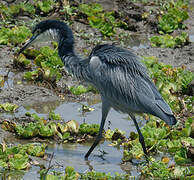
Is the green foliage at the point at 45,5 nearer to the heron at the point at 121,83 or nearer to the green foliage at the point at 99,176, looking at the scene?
the heron at the point at 121,83

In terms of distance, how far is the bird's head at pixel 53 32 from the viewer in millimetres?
6551

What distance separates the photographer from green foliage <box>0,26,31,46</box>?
30.5 feet

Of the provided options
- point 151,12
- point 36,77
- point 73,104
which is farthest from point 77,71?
point 151,12

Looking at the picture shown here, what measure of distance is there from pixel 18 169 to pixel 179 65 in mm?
4955

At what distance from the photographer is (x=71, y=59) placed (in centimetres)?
652

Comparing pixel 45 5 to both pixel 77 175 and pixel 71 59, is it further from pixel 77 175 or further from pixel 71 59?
pixel 77 175

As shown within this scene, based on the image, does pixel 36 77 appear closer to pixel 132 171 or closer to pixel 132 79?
pixel 132 79

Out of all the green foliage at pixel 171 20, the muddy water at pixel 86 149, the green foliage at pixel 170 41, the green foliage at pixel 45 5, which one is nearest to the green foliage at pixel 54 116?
the muddy water at pixel 86 149

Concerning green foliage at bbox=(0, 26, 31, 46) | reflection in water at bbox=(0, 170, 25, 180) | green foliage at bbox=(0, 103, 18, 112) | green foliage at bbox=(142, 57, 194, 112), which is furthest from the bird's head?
green foliage at bbox=(0, 26, 31, 46)

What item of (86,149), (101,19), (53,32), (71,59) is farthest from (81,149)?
(101,19)

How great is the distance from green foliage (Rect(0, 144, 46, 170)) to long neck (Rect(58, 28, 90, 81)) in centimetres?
119

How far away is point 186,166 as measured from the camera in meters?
5.78

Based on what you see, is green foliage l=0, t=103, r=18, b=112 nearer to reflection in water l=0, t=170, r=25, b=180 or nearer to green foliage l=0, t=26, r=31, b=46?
reflection in water l=0, t=170, r=25, b=180

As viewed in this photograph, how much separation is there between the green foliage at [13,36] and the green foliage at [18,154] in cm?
392
